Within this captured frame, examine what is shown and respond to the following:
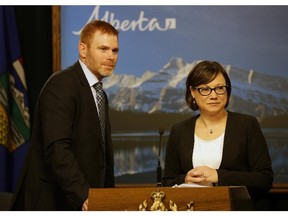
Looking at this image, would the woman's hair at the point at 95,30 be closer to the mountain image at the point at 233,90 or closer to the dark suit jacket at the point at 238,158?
the dark suit jacket at the point at 238,158

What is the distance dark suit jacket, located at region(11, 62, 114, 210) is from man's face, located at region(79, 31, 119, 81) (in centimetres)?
9

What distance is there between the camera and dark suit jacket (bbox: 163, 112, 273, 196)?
2916 millimetres

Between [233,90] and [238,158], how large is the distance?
1.85 meters

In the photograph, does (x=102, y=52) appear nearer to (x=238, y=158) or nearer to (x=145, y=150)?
(x=238, y=158)

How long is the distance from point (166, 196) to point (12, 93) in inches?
102

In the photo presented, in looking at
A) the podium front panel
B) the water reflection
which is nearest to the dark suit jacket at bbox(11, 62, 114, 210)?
the podium front panel

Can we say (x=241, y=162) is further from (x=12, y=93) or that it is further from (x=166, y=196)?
(x=12, y=93)

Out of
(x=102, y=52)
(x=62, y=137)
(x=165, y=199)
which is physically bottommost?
(x=165, y=199)

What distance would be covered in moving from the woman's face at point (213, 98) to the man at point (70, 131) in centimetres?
49

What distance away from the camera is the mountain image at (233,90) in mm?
4770

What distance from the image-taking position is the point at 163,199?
222 cm

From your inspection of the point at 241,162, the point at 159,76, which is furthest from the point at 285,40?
the point at 241,162

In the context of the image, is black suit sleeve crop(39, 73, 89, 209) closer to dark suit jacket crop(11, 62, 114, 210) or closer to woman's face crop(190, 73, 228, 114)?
dark suit jacket crop(11, 62, 114, 210)

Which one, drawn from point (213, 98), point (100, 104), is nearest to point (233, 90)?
point (213, 98)
